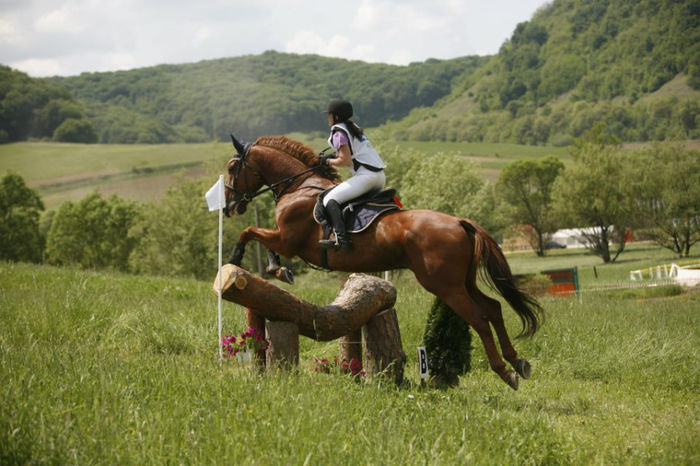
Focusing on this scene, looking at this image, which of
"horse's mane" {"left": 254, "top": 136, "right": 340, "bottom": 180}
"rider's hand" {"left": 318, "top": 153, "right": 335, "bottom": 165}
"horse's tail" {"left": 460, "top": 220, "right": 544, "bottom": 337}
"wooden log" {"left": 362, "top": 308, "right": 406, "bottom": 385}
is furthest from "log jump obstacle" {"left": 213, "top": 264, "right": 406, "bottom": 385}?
"rider's hand" {"left": 318, "top": 153, "right": 335, "bottom": 165}

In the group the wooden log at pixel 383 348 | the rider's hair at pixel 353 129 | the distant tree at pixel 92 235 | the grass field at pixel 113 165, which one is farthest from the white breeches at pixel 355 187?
the grass field at pixel 113 165

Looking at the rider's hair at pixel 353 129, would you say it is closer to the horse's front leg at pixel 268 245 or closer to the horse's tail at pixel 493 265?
the horse's front leg at pixel 268 245

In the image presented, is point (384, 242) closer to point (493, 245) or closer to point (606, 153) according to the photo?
point (493, 245)

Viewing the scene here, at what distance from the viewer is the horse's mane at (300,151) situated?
7.92 meters

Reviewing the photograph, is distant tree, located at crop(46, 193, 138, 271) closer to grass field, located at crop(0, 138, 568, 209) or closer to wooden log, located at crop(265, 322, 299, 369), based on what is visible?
grass field, located at crop(0, 138, 568, 209)

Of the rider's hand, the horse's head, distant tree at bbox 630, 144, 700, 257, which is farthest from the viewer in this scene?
distant tree at bbox 630, 144, 700, 257

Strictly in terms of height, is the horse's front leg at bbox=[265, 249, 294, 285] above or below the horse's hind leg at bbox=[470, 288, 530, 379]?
above

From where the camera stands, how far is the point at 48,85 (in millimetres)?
136500

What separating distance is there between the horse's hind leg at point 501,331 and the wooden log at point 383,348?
0.97 m

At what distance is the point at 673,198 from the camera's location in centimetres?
4047

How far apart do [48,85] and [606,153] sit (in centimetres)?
12298

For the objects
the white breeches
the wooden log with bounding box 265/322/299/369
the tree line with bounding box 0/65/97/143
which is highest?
the tree line with bounding box 0/65/97/143

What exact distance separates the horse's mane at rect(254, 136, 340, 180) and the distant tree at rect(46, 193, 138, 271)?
44264 mm

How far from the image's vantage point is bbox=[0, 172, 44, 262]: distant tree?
45062 mm
